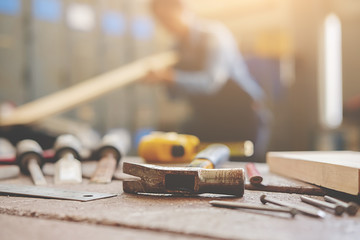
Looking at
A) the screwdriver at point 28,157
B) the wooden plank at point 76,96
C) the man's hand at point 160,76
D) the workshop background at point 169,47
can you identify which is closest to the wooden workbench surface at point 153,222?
the screwdriver at point 28,157

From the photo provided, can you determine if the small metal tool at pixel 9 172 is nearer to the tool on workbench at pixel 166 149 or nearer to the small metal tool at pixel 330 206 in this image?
the tool on workbench at pixel 166 149

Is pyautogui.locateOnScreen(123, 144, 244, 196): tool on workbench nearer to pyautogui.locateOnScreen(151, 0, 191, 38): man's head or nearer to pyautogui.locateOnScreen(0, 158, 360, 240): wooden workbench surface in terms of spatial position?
pyautogui.locateOnScreen(0, 158, 360, 240): wooden workbench surface

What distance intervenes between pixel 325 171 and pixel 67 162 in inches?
35.1

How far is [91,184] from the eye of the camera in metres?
1.19

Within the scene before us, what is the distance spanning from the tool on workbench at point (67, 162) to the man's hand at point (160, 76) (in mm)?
2758

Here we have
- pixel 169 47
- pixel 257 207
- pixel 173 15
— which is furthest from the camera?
pixel 169 47

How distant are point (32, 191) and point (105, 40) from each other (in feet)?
14.2

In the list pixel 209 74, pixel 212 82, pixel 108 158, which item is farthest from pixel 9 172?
pixel 212 82

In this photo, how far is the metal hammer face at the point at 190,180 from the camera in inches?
36.0

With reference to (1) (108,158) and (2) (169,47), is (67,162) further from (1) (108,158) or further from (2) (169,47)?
(2) (169,47)

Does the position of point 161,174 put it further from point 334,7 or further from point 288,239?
point 334,7

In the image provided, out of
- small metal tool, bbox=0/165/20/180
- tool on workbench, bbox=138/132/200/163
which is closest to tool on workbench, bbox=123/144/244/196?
small metal tool, bbox=0/165/20/180

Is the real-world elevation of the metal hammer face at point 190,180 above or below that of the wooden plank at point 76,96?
below

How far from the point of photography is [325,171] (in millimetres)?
967
